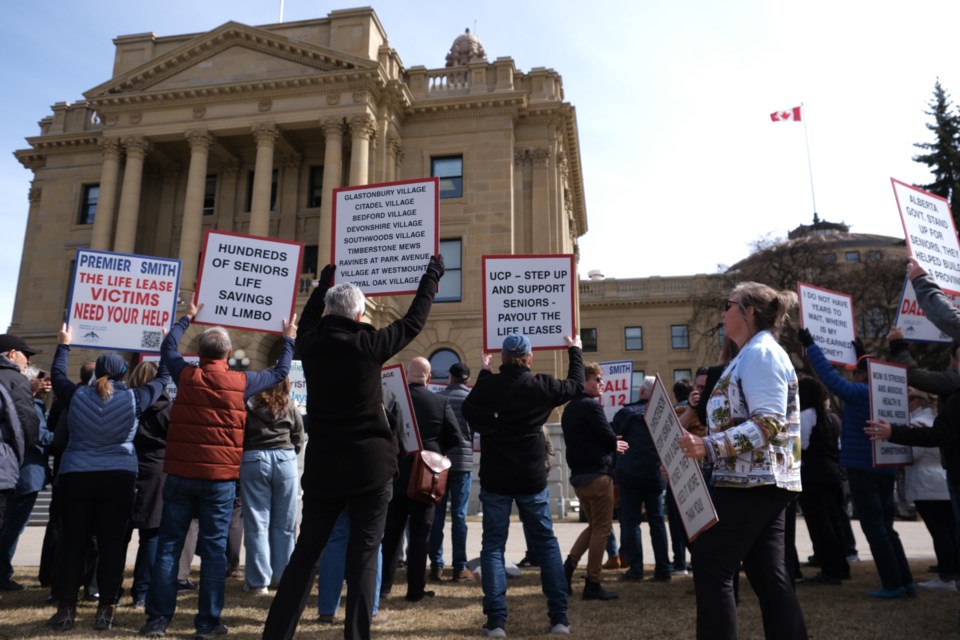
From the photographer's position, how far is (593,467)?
23.7ft

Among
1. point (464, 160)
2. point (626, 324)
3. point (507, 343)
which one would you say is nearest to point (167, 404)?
point (507, 343)

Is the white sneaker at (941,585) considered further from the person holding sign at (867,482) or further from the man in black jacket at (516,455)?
the man in black jacket at (516,455)

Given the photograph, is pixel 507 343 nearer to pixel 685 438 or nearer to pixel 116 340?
pixel 685 438

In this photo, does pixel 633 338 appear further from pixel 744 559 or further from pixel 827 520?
pixel 744 559

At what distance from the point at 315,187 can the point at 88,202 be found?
11470mm

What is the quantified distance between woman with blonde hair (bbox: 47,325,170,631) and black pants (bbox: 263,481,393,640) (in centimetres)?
206

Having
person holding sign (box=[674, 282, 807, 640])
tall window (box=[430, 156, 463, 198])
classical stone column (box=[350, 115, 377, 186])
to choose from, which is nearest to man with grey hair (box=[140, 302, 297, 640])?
person holding sign (box=[674, 282, 807, 640])

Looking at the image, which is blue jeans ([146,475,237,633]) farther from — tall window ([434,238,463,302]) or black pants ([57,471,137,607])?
tall window ([434,238,463,302])

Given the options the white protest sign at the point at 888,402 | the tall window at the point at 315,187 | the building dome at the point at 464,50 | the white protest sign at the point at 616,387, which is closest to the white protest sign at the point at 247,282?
the white protest sign at the point at 888,402

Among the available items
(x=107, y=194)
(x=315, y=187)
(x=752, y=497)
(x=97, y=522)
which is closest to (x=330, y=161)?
(x=315, y=187)

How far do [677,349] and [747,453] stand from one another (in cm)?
5008

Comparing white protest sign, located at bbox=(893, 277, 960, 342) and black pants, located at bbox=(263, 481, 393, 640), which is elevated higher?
white protest sign, located at bbox=(893, 277, 960, 342)

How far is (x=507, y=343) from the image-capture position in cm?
610

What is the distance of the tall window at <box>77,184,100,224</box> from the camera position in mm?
35531
